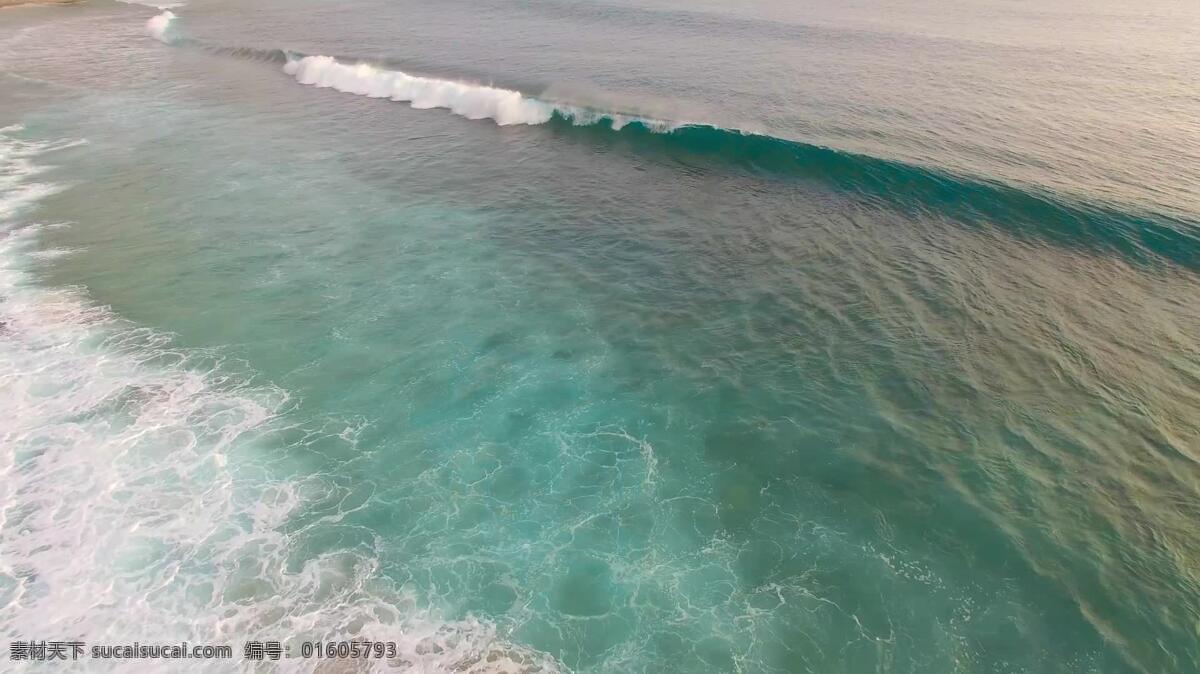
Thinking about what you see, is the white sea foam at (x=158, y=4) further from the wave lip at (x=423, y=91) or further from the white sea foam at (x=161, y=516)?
the white sea foam at (x=161, y=516)

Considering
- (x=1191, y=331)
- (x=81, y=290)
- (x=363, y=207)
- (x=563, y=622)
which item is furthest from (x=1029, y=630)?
(x=81, y=290)

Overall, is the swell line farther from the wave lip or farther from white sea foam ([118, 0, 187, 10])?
white sea foam ([118, 0, 187, 10])

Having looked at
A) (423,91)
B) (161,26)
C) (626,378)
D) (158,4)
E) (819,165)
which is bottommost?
(626,378)

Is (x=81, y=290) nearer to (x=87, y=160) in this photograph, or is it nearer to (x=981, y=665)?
(x=87, y=160)

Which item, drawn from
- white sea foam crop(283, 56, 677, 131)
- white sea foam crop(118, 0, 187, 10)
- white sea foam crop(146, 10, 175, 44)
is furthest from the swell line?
white sea foam crop(118, 0, 187, 10)

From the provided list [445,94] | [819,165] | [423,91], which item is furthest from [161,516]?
[423,91]

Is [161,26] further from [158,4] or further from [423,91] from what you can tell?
[423,91]
